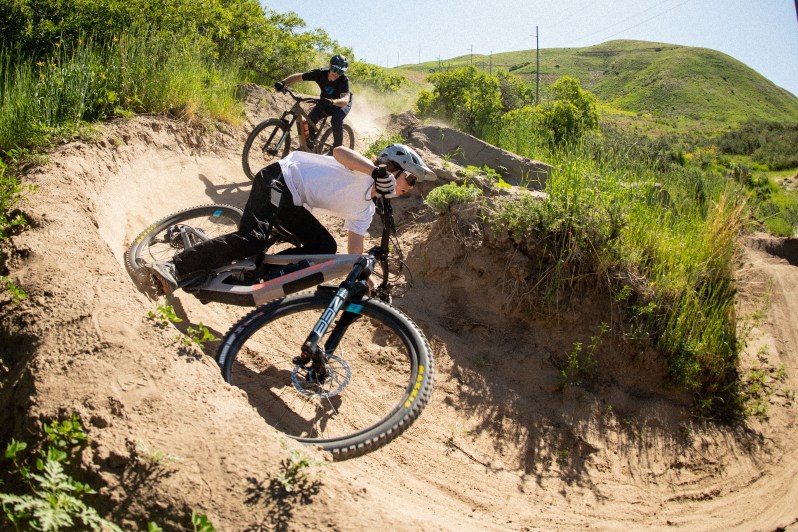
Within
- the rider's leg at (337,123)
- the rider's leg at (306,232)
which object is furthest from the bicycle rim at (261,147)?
the rider's leg at (306,232)

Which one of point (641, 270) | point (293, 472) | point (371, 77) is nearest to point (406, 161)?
point (293, 472)

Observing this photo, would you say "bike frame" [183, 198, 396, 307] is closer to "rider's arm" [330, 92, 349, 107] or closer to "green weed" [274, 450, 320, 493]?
"green weed" [274, 450, 320, 493]

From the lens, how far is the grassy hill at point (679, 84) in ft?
173

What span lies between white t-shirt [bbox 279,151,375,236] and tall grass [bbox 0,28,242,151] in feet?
9.47

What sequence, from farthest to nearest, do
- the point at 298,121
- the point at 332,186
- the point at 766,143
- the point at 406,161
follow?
the point at 766,143
the point at 298,121
the point at 332,186
the point at 406,161

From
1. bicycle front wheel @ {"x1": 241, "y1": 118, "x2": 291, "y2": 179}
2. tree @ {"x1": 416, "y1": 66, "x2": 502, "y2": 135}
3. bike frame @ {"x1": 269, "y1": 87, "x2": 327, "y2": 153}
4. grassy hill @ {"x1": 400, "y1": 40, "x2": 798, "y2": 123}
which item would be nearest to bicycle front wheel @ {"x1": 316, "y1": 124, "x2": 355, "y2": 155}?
bike frame @ {"x1": 269, "y1": 87, "x2": 327, "y2": 153}

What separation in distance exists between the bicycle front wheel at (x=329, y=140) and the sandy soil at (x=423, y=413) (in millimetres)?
1389

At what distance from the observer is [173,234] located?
17.4 feet

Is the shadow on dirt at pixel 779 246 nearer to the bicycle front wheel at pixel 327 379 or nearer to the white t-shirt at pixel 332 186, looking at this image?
the bicycle front wheel at pixel 327 379

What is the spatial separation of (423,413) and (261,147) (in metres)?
5.15

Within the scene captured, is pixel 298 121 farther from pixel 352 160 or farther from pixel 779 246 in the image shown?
pixel 779 246

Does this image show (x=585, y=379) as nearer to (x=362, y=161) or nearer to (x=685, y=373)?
(x=685, y=373)

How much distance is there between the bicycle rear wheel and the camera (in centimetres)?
501

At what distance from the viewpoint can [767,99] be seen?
5919cm
